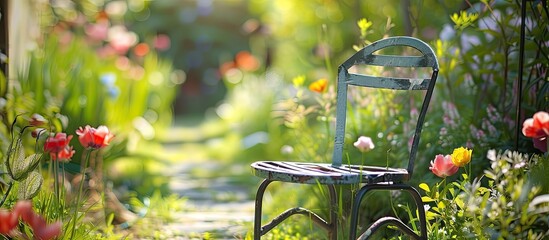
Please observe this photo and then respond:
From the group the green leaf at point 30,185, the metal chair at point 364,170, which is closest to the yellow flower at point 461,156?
the metal chair at point 364,170

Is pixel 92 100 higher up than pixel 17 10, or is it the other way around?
pixel 17 10

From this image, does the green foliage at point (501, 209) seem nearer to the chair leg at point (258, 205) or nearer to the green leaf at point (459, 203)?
the green leaf at point (459, 203)

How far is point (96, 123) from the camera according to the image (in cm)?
429

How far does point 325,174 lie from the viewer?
2439mm

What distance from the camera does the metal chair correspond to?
243 cm

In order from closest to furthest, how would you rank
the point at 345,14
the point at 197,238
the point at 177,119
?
the point at 197,238
the point at 345,14
the point at 177,119

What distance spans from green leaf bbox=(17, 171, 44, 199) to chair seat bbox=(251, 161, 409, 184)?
2.32 feet

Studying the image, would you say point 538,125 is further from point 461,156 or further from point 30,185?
point 30,185

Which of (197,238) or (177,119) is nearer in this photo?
(197,238)

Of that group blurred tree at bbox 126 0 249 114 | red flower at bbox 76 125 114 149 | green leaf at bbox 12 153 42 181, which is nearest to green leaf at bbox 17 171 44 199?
green leaf at bbox 12 153 42 181

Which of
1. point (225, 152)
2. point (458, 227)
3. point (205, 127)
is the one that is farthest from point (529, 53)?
point (205, 127)

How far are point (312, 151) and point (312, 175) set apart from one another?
1531 millimetres

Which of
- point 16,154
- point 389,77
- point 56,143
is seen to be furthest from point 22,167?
point 389,77

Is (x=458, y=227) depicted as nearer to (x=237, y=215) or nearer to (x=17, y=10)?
(x=237, y=215)
